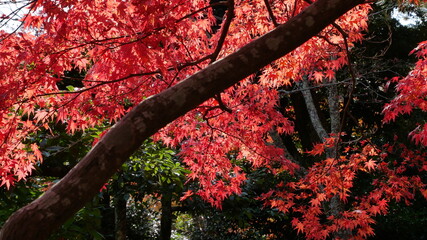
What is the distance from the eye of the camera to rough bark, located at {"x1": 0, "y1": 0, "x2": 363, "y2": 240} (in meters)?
1.51

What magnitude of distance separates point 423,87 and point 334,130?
9.28ft

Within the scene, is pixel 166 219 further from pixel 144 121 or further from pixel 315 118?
pixel 144 121

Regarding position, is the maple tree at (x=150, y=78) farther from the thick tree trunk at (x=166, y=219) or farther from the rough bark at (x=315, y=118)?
the thick tree trunk at (x=166, y=219)

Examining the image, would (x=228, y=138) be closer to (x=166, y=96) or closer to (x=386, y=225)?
(x=166, y=96)

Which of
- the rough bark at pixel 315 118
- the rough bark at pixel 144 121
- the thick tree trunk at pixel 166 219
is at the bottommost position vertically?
the rough bark at pixel 144 121

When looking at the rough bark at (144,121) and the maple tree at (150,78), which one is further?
the maple tree at (150,78)

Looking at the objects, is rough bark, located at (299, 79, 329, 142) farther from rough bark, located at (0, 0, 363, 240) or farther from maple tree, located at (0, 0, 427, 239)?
rough bark, located at (0, 0, 363, 240)

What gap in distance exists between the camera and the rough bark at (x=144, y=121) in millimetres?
1515

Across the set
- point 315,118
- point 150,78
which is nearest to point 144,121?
point 150,78

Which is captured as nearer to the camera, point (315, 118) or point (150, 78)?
point (150, 78)

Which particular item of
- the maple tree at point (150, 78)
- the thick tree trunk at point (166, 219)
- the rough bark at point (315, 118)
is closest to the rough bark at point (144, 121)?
the maple tree at point (150, 78)

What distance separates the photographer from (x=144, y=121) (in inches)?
71.2

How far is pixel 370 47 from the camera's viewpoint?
9633 mm

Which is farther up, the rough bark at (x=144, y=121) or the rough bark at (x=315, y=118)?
the rough bark at (x=315, y=118)
